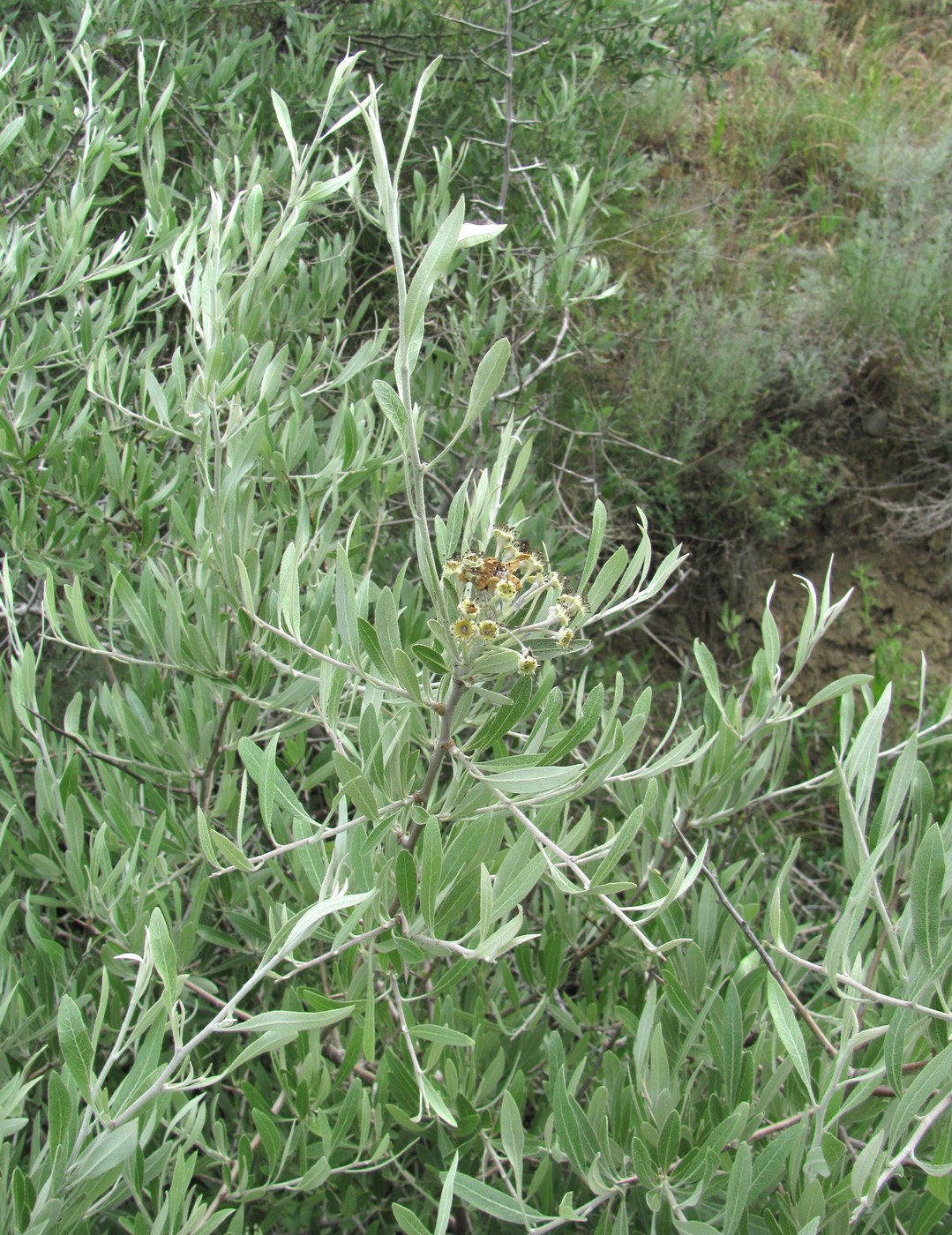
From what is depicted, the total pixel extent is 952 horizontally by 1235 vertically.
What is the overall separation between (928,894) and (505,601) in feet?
1.31

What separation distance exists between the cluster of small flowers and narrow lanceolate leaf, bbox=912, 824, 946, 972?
319 mm

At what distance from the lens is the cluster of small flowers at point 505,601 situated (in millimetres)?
683

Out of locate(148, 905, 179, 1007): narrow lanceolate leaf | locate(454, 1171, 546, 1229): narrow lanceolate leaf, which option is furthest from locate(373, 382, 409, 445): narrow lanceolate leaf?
locate(454, 1171, 546, 1229): narrow lanceolate leaf

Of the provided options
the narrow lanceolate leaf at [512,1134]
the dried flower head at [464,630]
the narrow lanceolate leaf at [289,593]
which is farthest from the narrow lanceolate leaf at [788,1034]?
the narrow lanceolate leaf at [289,593]

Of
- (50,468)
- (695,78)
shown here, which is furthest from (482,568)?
(695,78)

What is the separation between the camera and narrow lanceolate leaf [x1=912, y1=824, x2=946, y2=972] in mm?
735

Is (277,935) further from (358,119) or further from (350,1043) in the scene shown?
(358,119)

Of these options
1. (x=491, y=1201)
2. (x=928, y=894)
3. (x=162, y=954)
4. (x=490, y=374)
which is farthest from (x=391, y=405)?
(x=491, y=1201)

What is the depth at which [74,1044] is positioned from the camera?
667 millimetres

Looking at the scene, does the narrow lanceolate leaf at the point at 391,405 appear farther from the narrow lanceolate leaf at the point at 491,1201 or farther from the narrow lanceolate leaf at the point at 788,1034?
the narrow lanceolate leaf at the point at 491,1201

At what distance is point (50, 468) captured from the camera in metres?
1.41

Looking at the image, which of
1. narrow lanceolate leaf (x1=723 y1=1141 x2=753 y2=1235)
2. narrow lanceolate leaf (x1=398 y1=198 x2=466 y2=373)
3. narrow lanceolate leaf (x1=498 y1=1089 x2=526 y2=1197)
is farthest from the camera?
narrow lanceolate leaf (x1=498 y1=1089 x2=526 y2=1197)

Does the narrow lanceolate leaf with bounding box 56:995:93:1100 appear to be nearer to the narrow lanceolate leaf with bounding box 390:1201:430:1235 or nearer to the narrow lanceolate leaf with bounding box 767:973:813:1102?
the narrow lanceolate leaf with bounding box 390:1201:430:1235

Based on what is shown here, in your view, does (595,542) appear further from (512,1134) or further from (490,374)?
(512,1134)
